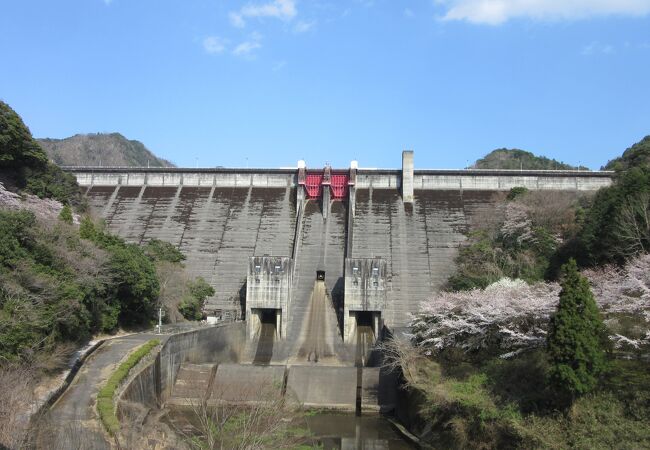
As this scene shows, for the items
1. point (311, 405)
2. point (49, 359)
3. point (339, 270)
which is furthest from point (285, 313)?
point (49, 359)

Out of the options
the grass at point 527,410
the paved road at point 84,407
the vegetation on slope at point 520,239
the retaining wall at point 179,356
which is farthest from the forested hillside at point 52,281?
the vegetation on slope at point 520,239

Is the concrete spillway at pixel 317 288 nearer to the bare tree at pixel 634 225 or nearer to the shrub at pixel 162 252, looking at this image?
the shrub at pixel 162 252

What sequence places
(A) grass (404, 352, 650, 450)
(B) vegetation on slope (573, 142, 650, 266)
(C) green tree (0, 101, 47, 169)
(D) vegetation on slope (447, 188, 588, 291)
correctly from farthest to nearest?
(D) vegetation on slope (447, 188, 588, 291)
(C) green tree (0, 101, 47, 169)
(B) vegetation on slope (573, 142, 650, 266)
(A) grass (404, 352, 650, 450)

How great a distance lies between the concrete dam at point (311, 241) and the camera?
2958 centimetres

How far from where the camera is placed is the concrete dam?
2958cm

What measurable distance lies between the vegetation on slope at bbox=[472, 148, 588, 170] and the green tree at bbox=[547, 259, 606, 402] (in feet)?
175

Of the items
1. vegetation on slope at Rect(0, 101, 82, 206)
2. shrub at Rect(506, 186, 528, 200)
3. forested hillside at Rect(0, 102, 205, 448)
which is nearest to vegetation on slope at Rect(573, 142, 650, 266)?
shrub at Rect(506, 186, 528, 200)

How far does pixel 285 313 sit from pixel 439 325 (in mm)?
10304

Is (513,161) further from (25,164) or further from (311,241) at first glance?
(25,164)

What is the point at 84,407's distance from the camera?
52.0ft

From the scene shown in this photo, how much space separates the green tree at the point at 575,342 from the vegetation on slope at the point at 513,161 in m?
53.5

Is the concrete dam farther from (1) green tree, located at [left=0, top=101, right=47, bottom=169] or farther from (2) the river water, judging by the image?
(1) green tree, located at [left=0, top=101, right=47, bottom=169]

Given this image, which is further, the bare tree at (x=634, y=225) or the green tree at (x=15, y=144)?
the green tree at (x=15, y=144)

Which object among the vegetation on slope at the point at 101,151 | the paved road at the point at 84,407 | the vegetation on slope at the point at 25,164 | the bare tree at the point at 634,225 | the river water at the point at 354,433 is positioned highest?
the vegetation on slope at the point at 101,151
